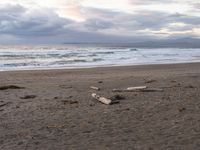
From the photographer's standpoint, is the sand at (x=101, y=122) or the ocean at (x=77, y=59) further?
the ocean at (x=77, y=59)

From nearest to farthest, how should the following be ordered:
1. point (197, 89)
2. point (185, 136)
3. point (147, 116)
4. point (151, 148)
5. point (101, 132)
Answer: point (151, 148), point (185, 136), point (101, 132), point (147, 116), point (197, 89)

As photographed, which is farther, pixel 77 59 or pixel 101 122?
pixel 77 59

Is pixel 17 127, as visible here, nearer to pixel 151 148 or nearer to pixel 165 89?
pixel 151 148

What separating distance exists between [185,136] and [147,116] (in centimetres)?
194

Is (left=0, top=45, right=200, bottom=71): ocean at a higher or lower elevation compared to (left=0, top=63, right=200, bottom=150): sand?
lower

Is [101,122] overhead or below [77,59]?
overhead

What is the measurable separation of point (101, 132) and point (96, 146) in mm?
977

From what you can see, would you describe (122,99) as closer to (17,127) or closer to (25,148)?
(17,127)

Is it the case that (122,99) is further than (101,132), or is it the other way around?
(122,99)

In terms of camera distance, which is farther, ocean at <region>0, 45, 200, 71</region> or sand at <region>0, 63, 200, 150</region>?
ocean at <region>0, 45, 200, 71</region>

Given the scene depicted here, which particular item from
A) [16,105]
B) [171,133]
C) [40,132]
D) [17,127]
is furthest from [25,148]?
[16,105]

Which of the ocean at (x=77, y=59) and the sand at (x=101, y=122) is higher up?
the sand at (x=101, y=122)

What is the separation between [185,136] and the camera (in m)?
7.26

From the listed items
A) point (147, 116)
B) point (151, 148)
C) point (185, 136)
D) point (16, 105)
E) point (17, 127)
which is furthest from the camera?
point (16, 105)
